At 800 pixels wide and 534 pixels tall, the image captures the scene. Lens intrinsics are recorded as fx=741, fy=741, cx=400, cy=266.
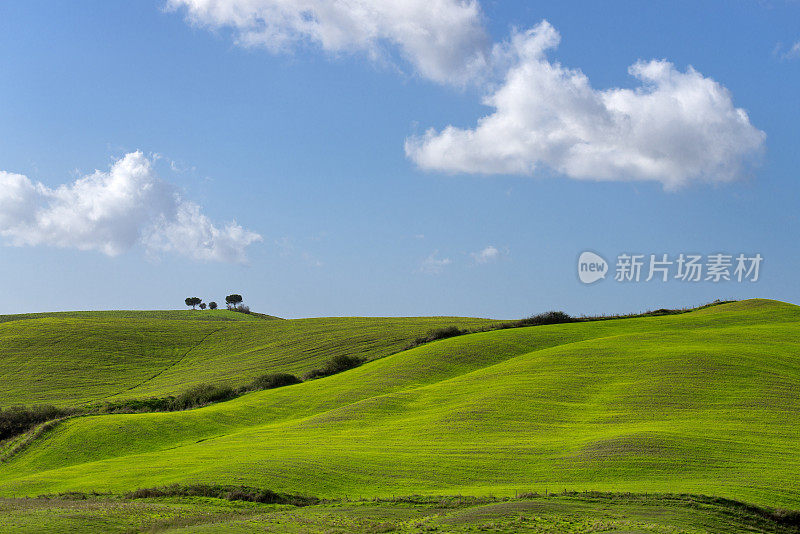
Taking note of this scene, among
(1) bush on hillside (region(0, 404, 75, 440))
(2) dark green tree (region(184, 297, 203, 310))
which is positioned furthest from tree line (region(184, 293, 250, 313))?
(1) bush on hillside (region(0, 404, 75, 440))

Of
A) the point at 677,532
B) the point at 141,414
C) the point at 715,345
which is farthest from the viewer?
the point at 715,345

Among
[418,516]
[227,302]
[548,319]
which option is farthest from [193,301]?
→ [418,516]

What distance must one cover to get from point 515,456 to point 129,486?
1527 centimetres

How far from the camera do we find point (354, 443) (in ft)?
110

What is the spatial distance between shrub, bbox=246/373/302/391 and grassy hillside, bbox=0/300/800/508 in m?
2.77

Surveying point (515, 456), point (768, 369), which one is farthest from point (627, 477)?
point (768, 369)

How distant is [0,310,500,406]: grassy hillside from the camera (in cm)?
5903

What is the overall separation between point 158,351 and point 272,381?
23.6m

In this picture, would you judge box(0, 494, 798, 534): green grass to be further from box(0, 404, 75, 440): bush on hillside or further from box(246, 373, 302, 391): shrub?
box(246, 373, 302, 391): shrub

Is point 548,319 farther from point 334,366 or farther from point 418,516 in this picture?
point 418,516

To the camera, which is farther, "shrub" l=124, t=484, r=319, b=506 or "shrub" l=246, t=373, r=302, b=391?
"shrub" l=246, t=373, r=302, b=391

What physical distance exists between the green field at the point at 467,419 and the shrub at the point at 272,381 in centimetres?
220

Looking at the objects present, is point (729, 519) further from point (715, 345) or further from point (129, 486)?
point (715, 345)

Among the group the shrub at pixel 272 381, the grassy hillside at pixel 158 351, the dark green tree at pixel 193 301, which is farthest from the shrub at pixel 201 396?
the dark green tree at pixel 193 301
